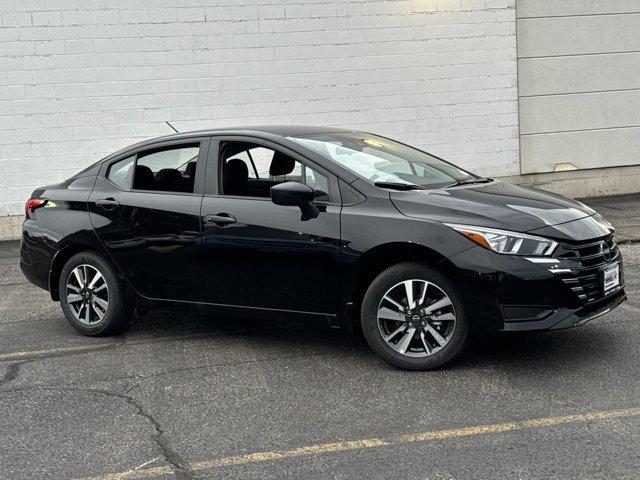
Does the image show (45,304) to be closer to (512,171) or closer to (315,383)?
(315,383)

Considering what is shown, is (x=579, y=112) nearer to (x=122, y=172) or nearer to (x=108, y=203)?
(x=122, y=172)

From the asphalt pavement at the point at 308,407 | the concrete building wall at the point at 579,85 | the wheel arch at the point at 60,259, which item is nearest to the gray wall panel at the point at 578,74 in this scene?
the concrete building wall at the point at 579,85

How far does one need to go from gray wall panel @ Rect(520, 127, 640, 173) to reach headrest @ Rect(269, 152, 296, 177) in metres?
8.72

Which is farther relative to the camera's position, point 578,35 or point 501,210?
point 578,35

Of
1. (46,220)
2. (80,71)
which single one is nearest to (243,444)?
(46,220)

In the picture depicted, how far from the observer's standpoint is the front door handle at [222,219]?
583cm

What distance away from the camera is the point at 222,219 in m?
5.86

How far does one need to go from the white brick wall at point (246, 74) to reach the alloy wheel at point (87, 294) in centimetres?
625

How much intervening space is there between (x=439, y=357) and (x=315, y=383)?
77 cm

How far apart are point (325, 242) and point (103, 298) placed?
2087 mm

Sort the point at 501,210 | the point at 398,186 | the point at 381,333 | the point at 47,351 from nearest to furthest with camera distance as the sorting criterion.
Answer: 1. the point at 501,210
2. the point at 381,333
3. the point at 398,186
4. the point at 47,351

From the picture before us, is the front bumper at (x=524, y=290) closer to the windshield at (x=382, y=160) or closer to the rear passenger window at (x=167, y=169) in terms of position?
the windshield at (x=382, y=160)

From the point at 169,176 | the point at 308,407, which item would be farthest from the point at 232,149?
the point at 308,407

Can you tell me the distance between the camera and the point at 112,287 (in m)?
6.46
